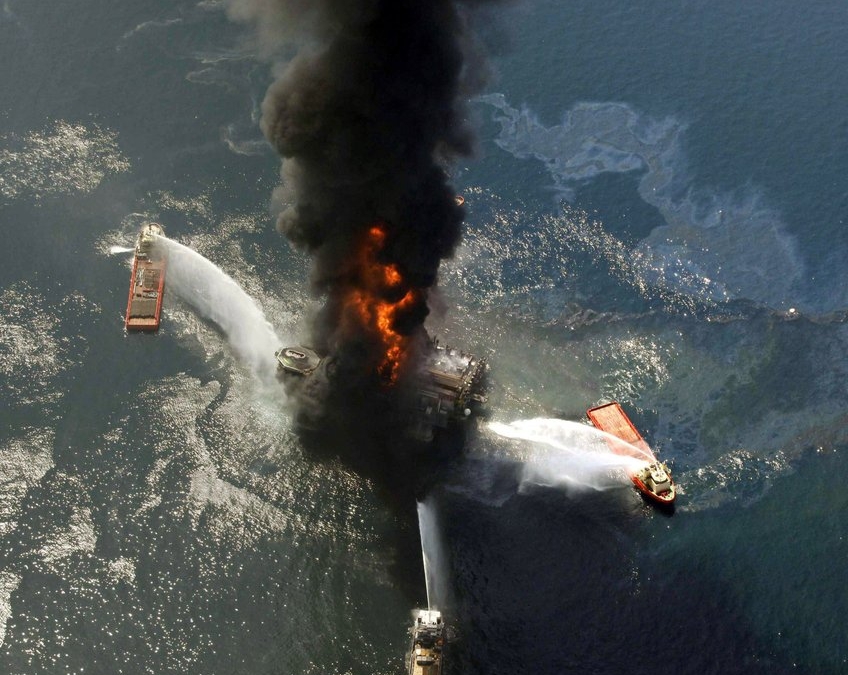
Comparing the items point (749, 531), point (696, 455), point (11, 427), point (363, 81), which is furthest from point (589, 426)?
point (11, 427)

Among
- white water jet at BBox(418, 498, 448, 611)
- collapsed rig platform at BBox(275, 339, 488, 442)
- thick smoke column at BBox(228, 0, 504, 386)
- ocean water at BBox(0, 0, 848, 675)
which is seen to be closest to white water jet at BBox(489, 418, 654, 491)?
ocean water at BBox(0, 0, 848, 675)

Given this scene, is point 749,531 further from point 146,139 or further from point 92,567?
point 146,139

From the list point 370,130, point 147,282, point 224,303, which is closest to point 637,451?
point 370,130

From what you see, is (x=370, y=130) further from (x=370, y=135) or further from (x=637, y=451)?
(x=637, y=451)

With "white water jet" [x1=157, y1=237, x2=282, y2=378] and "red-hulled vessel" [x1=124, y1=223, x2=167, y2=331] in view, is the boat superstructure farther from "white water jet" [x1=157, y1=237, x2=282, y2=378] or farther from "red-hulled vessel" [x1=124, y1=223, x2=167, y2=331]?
"red-hulled vessel" [x1=124, y1=223, x2=167, y2=331]

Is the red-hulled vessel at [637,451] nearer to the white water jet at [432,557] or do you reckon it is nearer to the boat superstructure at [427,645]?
the white water jet at [432,557]

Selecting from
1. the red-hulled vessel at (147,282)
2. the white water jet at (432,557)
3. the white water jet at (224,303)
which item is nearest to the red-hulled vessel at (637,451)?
the white water jet at (432,557)
